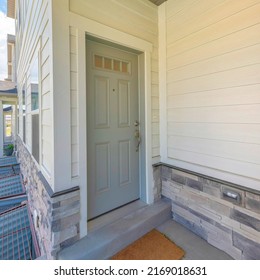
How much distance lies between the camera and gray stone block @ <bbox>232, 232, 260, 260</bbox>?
60.9 inches

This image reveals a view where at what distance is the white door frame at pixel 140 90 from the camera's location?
174 centimetres

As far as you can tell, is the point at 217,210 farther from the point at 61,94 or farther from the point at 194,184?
the point at 61,94

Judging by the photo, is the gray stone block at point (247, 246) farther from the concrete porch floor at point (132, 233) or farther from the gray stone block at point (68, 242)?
the gray stone block at point (68, 242)

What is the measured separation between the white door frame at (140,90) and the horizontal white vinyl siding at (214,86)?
0.29m

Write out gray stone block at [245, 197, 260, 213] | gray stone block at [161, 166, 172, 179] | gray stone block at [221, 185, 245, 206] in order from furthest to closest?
gray stone block at [161, 166, 172, 179] → gray stone block at [221, 185, 245, 206] → gray stone block at [245, 197, 260, 213]

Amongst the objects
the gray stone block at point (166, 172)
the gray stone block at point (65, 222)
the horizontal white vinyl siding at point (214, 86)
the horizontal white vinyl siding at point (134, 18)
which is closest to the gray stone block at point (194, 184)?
the horizontal white vinyl siding at point (214, 86)

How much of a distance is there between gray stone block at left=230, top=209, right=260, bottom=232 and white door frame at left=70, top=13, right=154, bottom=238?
100cm

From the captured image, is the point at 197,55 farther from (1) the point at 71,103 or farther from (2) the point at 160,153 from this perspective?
(1) the point at 71,103

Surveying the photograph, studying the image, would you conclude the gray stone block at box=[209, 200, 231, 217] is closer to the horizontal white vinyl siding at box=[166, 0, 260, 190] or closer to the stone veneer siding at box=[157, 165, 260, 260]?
the stone veneer siding at box=[157, 165, 260, 260]

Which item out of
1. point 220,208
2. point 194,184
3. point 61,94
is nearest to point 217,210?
point 220,208

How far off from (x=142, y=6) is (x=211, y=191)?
2.37 metres

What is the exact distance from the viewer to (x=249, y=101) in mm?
1578

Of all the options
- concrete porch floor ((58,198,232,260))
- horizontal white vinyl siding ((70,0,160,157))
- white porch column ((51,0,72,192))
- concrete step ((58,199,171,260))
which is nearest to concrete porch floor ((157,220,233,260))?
concrete porch floor ((58,198,232,260))
